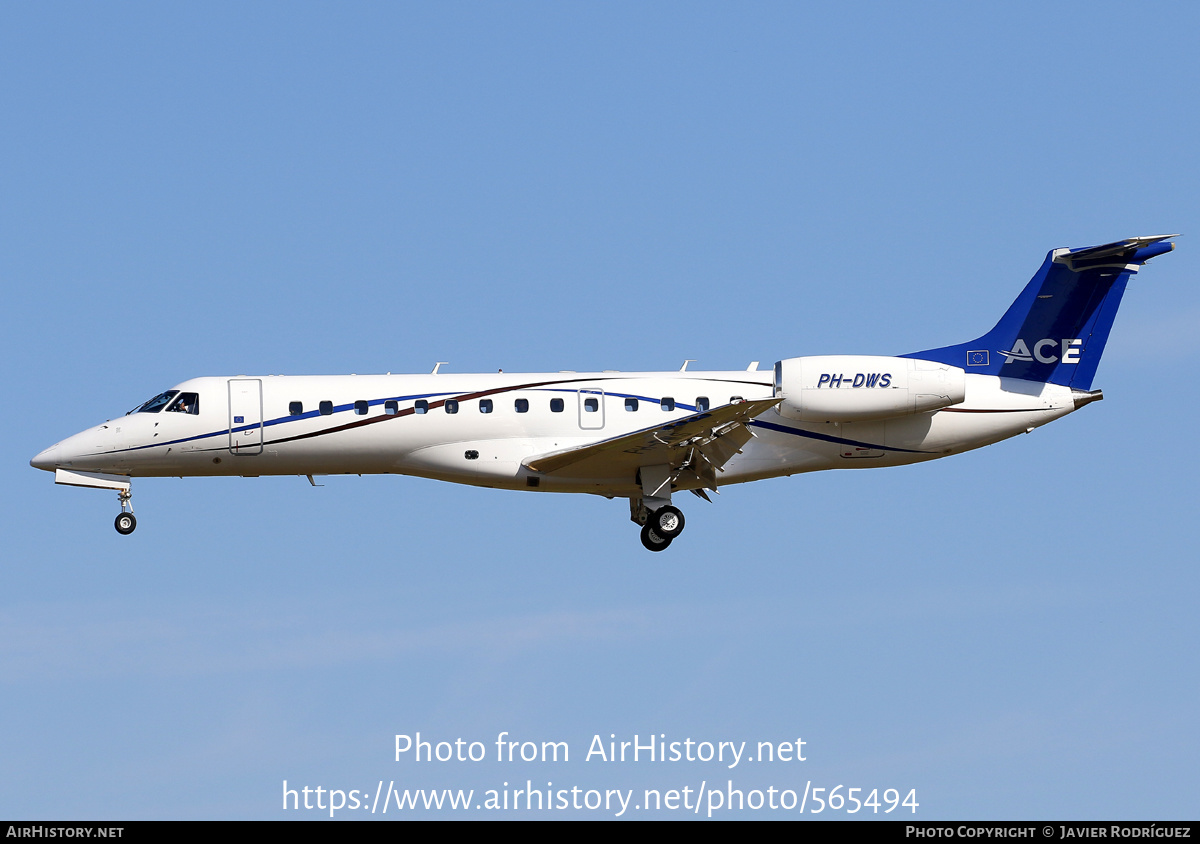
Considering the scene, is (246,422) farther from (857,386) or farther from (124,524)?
(857,386)

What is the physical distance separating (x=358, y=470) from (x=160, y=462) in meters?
3.66

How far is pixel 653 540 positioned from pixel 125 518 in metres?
9.74

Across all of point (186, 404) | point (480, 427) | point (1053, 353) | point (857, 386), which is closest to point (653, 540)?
point (480, 427)

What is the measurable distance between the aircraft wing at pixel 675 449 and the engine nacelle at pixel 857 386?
1.11 meters

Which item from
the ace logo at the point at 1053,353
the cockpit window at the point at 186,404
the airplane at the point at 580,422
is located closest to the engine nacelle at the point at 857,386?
the airplane at the point at 580,422

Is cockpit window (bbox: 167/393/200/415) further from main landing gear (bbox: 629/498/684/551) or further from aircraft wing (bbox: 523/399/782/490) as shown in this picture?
main landing gear (bbox: 629/498/684/551)

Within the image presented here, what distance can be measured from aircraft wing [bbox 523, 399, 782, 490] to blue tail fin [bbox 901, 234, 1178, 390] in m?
5.24

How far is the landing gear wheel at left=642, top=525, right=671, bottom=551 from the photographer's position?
1015 inches

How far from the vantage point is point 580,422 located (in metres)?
25.8

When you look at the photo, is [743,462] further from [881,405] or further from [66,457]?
[66,457]

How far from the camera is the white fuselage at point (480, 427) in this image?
1010 inches

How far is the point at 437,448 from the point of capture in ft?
84.1

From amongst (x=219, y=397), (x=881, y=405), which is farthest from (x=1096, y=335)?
(x=219, y=397)

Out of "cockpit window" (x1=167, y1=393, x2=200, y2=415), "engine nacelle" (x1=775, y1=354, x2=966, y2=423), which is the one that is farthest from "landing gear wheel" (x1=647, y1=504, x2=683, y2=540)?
"cockpit window" (x1=167, y1=393, x2=200, y2=415)
